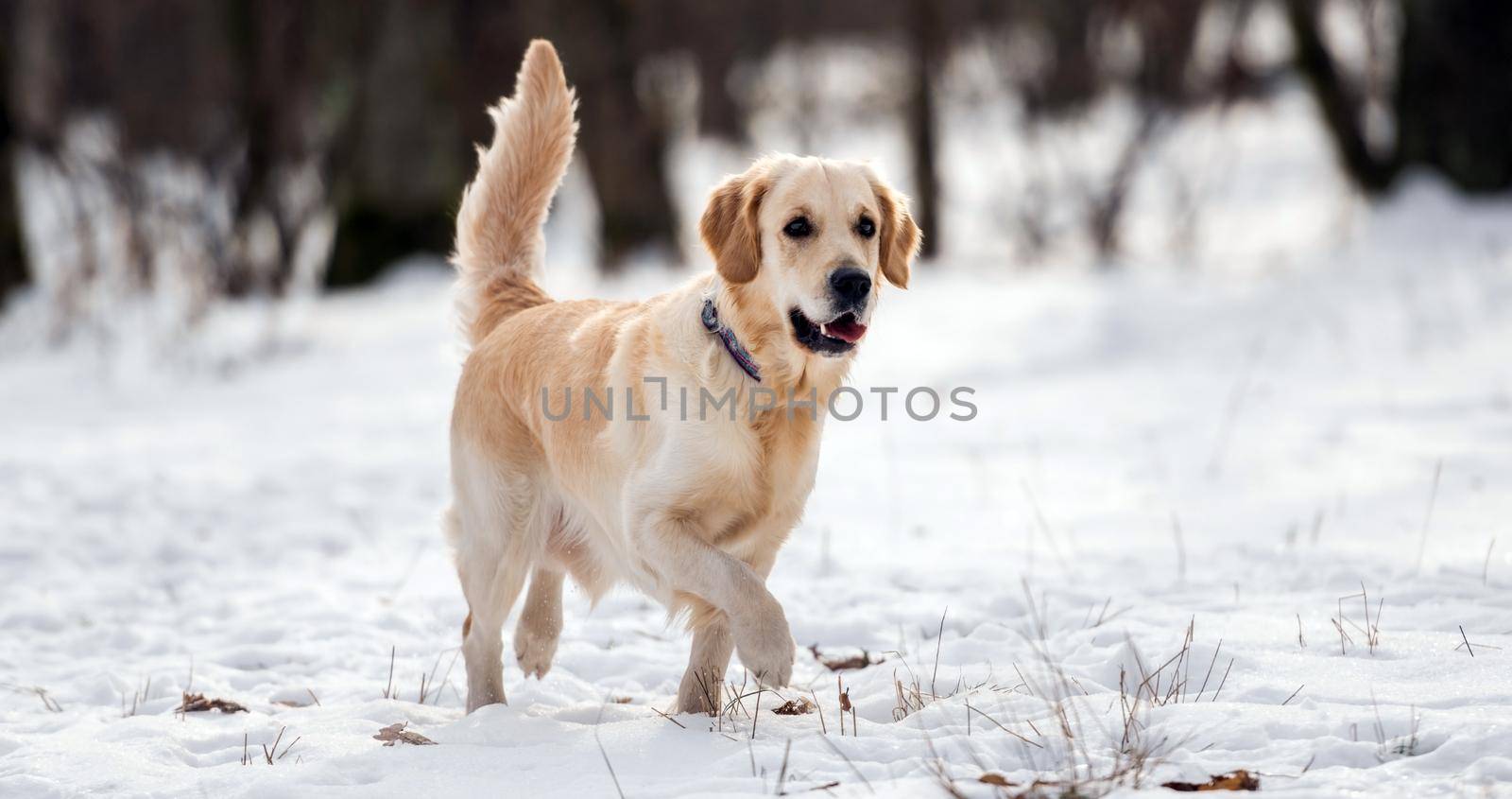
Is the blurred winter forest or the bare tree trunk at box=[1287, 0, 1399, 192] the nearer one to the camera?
the blurred winter forest

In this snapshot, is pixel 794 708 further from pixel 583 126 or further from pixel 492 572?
pixel 583 126

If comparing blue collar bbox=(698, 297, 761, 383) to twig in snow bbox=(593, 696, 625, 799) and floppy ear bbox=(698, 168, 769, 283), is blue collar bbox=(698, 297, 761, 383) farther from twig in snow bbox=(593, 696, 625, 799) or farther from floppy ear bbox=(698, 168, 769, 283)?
twig in snow bbox=(593, 696, 625, 799)

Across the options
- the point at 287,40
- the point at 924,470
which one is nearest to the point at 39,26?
the point at 287,40

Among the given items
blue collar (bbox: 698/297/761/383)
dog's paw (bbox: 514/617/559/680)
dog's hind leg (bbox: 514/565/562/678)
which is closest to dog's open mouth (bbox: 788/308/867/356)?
blue collar (bbox: 698/297/761/383)

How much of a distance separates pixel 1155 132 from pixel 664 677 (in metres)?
11.2

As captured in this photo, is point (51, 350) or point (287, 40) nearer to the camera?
point (51, 350)

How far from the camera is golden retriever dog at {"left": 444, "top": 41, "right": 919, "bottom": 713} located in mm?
3510

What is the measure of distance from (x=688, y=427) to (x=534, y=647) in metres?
1.08

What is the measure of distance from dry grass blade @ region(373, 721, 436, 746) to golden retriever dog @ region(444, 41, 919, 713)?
504 millimetres

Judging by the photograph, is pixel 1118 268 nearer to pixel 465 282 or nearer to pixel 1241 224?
pixel 1241 224

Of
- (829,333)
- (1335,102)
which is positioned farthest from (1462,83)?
(829,333)

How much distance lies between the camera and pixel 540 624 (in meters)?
4.27

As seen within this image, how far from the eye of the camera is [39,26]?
612 inches

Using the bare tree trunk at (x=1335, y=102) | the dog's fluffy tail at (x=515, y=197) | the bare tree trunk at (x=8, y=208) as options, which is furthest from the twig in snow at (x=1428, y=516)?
the bare tree trunk at (x=8, y=208)
